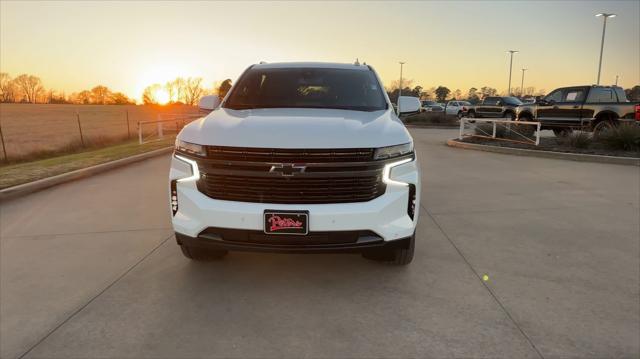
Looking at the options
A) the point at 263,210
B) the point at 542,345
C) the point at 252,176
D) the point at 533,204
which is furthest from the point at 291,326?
the point at 533,204

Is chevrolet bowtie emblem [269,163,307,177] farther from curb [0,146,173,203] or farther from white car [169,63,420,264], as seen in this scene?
curb [0,146,173,203]

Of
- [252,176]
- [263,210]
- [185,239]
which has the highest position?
[252,176]

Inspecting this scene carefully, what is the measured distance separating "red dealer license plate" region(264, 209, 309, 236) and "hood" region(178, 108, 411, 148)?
469 mm

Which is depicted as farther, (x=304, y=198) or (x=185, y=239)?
(x=185, y=239)

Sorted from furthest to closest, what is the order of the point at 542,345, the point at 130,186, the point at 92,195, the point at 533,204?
the point at 130,186 → the point at 92,195 → the point at 533,204 → the point at 542,345

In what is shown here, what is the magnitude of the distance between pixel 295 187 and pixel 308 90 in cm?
191

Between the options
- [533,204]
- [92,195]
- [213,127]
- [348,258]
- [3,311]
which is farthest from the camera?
[92,195]

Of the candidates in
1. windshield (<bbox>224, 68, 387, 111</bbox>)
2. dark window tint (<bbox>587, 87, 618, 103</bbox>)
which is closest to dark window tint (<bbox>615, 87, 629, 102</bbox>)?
dark window tint (<bbox>587, 87, 618, 103</bbox>)

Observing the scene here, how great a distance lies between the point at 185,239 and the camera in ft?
11.0

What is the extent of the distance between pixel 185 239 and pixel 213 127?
0.89 m

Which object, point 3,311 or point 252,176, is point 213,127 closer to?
point 252,176

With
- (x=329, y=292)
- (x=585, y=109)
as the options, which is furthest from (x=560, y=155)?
(x=329, y=292)

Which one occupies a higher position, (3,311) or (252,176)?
(252,176)

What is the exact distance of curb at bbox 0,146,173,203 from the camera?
6.86 m
